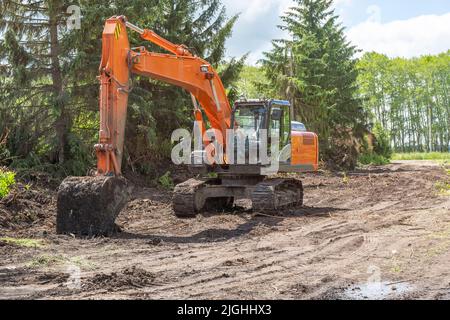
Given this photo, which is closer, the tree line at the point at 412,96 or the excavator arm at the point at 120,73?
the excavator arm at the point at 120,73

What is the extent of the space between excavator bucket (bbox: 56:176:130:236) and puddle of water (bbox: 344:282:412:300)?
4.70 metres

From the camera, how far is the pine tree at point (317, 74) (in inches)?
1103

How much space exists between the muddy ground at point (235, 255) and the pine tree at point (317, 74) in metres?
14.9

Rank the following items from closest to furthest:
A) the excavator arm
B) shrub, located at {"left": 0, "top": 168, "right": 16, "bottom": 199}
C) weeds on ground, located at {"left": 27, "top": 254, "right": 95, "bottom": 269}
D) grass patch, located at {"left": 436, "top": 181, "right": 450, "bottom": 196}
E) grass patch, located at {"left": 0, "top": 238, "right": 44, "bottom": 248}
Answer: weeds on ground, located at {"left": 27, "top": 254, "right": 95, "bottom": 269}, grass patch, located at {"left": 0, "top": 238, "right": 44, "bottom": 248}, the excavator arm, shrub, located at {"left": 0, "top": 168, "right": 16, "bottom": 199}, grass patch, located at {"left": 436, "top": 181, "right": 450, "bottom": 196}

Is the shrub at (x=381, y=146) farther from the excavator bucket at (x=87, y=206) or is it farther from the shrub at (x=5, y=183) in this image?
the excavator bucket at (x=87, y=206)

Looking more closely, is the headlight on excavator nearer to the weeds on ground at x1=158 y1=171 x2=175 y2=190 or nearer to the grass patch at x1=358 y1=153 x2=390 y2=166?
the weeds on ground at x1=158 y1=171 x2=175 y2=190

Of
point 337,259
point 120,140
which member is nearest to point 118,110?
point 120,140

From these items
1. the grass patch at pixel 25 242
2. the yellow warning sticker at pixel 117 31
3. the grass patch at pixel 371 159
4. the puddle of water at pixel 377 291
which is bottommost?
the puddle of water at pixel 377 291

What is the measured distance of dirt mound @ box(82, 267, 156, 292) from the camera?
6.12 meters

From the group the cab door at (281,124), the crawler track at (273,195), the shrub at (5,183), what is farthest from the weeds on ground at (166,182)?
the shrub at (5,183)

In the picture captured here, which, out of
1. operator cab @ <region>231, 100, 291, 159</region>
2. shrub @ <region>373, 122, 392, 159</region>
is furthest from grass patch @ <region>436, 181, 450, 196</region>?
shrub @ <region>373, 122, 392, 159</region>

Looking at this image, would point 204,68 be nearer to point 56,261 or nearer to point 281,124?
point 281,124

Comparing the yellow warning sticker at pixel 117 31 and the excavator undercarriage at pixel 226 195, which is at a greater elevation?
the yellow warning sticker at pixel 117 31
